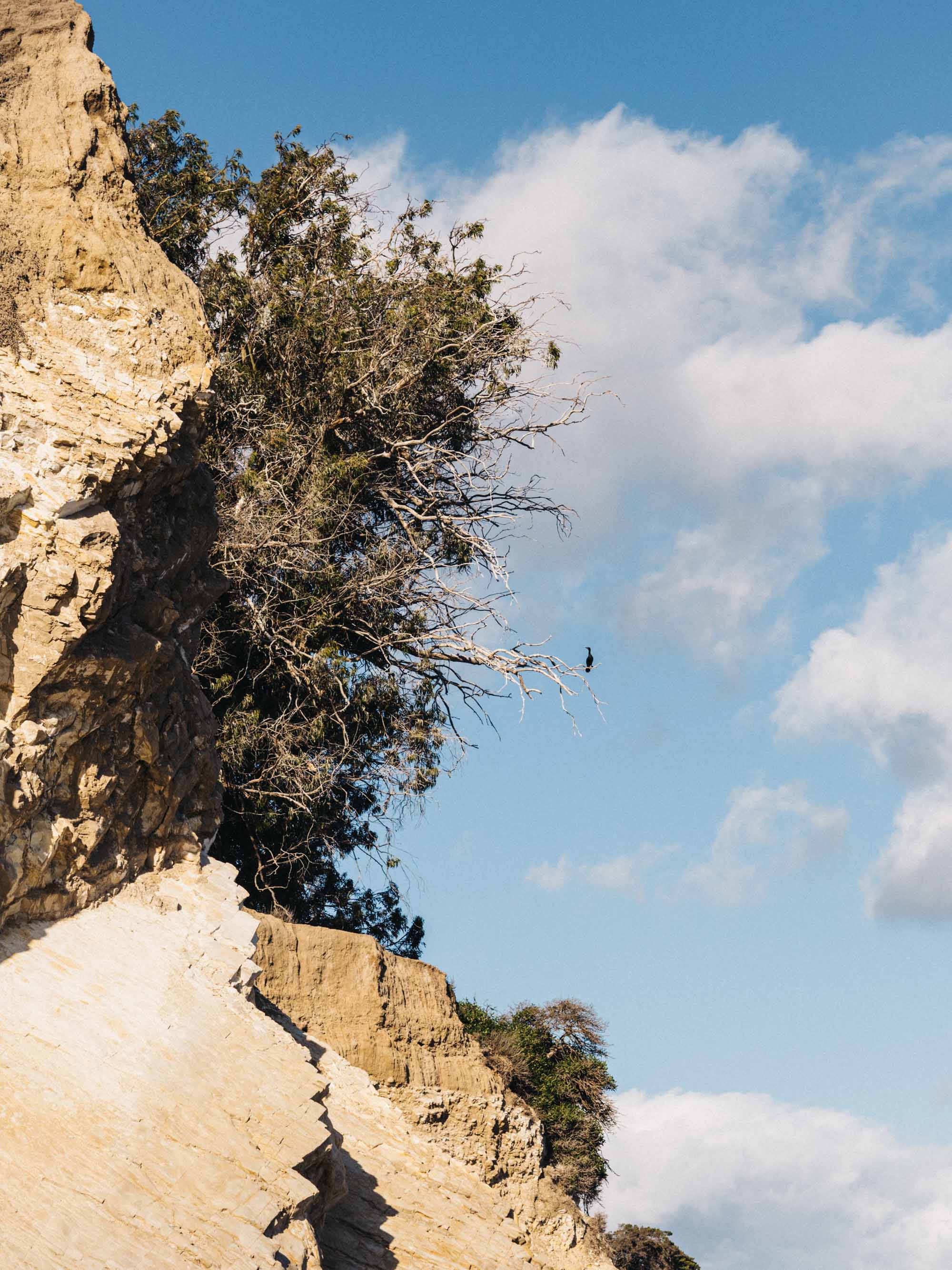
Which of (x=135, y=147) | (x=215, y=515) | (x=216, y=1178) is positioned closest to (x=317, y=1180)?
(x=216, y=1178)

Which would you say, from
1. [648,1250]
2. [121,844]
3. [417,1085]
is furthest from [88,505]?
[648,1250]

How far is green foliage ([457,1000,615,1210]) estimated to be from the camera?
1434cm

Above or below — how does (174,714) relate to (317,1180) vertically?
above

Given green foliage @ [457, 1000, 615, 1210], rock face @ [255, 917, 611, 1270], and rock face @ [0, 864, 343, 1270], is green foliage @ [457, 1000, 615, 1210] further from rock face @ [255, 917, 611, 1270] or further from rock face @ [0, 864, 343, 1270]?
rock face @ [0, 864, 343, 1270]

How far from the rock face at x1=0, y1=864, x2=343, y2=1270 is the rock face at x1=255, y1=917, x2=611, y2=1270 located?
2.84 m

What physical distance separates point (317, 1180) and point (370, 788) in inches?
332

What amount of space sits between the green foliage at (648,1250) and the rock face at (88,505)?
7843mm

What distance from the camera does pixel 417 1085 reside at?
42.1 feet

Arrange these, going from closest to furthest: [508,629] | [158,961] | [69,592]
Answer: [69,592]
[158,961]
[508,629]

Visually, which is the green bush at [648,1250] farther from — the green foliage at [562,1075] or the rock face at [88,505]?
the rock face at [88,505]

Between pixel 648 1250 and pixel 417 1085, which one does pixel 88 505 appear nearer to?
pixel 417 1085

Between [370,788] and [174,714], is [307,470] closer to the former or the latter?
[370,788]

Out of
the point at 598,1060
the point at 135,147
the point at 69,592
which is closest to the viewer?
the point at 69,592

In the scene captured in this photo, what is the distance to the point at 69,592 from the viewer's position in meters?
8.53
